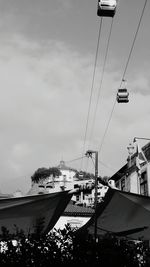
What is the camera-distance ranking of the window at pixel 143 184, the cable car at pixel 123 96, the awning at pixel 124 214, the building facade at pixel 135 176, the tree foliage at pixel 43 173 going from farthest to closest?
the tree foliage at pixel 43 173
the window at pixel 143 184
the building facade at pixel 135 176
the cable car at pixel 123 96
the awning at pixel 124 214

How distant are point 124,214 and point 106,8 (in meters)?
4.59

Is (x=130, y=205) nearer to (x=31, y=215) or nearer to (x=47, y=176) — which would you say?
(x=31, y=215)

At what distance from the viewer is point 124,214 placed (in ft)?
22.2

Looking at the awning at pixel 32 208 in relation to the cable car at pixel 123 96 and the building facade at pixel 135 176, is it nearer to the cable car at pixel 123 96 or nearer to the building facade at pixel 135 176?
the cable car at pixel 123 96

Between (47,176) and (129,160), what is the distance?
66740 mm

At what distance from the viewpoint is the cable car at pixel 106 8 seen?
23.3 feet

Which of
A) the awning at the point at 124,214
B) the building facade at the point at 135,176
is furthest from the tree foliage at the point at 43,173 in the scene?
the awning at the point at 124,214

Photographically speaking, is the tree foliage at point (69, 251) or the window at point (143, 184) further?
the window at point (143, 184)

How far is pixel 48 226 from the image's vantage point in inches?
262

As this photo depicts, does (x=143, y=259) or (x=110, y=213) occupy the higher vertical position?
(x=110, y=213)

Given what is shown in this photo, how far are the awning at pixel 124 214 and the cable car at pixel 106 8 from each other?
391cm

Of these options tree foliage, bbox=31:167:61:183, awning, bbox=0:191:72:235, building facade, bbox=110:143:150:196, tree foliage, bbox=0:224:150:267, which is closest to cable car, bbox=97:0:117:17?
awning, bbox=0:191:72:235

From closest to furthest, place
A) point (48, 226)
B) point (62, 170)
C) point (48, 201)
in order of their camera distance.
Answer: point (48, 201) < point (48, 226) < point (62, 170)

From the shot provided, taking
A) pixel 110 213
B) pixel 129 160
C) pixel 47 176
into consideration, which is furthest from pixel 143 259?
pixel 47 176
